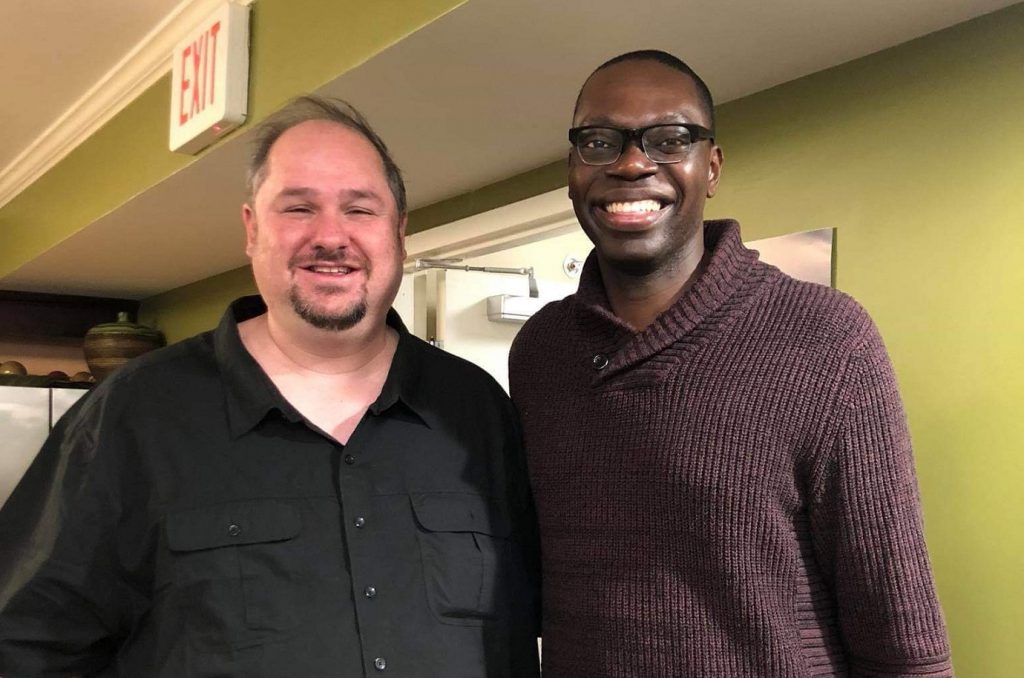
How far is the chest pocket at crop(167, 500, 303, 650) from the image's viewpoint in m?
0.95

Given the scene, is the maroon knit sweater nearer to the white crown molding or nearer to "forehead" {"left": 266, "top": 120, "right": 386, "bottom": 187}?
"forehead" {"left": 266, "top": 120, "right": 386, "bottom": 187}

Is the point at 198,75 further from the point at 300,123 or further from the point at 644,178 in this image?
the point at 644,178

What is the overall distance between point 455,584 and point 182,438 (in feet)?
1.20

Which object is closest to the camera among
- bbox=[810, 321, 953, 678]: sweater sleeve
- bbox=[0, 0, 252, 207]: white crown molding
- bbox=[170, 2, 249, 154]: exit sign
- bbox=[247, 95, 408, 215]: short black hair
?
bbox=[810, 321, 953, 678]: sweater sleeve

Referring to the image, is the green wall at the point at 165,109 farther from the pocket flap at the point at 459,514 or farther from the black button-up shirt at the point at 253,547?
the pocket flap at the point at 459,514

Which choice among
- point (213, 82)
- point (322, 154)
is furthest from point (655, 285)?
point (213, 82)

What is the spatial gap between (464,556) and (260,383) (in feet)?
1.07

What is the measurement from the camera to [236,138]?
1689 mm

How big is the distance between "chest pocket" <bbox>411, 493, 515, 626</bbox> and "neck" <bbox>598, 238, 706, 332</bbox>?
1.03 feet

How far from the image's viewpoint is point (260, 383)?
1047 millimetres

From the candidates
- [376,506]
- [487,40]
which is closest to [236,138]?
[487,40]

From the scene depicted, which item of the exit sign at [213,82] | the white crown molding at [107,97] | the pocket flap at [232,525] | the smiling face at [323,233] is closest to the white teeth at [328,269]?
the smiling face at [323,233]

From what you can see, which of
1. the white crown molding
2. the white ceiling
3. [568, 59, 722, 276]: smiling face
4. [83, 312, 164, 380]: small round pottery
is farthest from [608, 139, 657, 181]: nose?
[83, 312, 164, 380]: small round pottery

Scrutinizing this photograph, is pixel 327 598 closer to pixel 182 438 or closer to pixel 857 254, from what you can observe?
pixel 182 438
